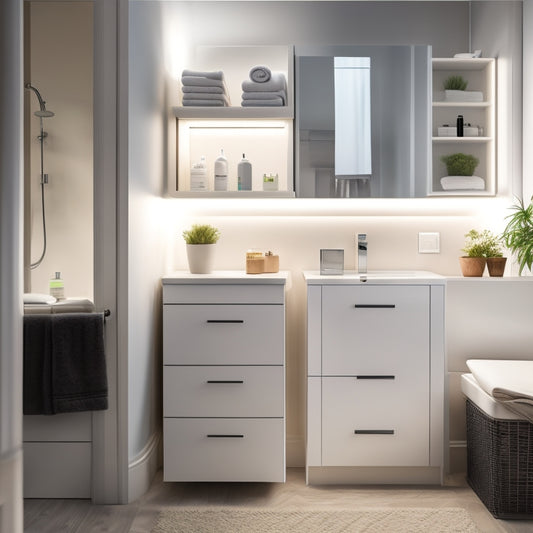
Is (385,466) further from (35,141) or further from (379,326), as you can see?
(35,141)

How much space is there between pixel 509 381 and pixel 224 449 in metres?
1.15

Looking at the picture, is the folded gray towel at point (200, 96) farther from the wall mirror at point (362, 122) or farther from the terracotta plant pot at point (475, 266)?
the terracotta plant pot at point (475, 266)

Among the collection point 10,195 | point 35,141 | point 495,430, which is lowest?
point 495,430

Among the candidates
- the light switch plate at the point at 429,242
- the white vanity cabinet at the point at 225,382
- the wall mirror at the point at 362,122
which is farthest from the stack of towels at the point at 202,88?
the light switch plate at the point at 429,242

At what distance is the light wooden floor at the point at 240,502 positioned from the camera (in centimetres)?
195

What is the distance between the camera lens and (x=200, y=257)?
2.44 meters

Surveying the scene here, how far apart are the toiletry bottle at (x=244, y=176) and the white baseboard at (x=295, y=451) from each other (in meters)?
1.26

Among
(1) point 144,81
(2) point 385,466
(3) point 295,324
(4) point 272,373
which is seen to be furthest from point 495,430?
(1) point 144,81

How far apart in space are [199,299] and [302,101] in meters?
1.09

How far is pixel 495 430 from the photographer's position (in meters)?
1.99

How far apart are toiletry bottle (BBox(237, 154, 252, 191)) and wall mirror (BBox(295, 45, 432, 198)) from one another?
233 millimetres

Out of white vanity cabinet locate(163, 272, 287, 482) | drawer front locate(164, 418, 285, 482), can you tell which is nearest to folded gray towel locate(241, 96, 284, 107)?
white vanity cabinet locate(163, 272, 287, 482)

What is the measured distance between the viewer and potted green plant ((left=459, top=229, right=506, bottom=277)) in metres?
2.49

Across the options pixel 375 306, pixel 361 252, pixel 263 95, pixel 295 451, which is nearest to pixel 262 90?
pixel 263 95
